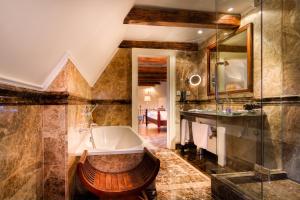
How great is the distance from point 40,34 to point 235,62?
2692 millimetres

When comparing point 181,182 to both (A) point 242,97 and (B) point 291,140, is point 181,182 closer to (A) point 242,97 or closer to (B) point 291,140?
(B) point 291,140

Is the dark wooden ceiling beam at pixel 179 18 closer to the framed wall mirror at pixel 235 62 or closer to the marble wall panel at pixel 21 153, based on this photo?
the framed wall mirror at pixel 235 62

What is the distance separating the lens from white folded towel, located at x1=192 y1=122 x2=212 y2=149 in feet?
10.3

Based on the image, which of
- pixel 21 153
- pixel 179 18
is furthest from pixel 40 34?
pixel 179 18

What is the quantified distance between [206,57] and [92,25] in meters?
2.83

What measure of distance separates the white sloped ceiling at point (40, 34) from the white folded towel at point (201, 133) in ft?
7.71

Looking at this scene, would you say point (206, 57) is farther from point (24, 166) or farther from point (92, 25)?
point (24, 166)

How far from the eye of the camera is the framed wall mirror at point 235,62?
2.69 m

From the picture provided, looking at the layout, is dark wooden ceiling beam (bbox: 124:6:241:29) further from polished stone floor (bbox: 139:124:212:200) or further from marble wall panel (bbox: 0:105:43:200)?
marble wall panel (bbox: 0:105:43:200)

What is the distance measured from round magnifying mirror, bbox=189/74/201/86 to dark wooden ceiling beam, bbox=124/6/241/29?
1385mm

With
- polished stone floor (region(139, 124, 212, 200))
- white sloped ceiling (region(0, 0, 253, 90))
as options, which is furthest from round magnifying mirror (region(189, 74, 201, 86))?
white sloped ceiling (region(0, 0, 253, 90))

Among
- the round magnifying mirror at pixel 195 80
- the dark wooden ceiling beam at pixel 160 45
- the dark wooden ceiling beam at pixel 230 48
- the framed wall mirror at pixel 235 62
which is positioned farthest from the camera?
the round magnifying mirror at pixel 195 80

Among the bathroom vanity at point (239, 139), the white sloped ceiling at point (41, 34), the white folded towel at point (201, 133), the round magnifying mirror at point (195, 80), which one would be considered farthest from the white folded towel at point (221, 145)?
the white sloped ceiling at point (41, 34)

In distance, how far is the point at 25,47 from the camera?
0.99 metres
